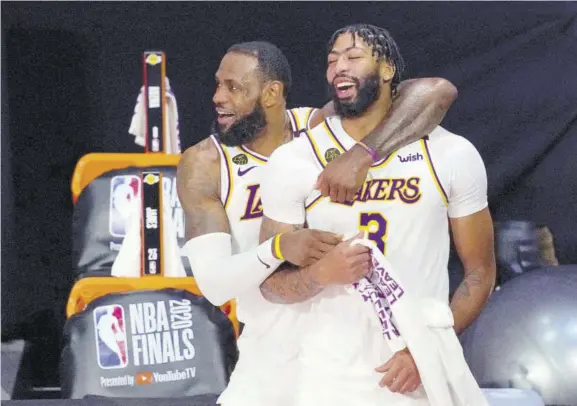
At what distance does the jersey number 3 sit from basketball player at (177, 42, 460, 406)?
0.34ft

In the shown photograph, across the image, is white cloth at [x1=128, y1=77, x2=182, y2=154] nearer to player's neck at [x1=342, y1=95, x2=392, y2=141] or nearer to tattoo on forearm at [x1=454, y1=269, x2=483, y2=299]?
player's neck at [x1=342, y1=95, x2=392, y2=141]

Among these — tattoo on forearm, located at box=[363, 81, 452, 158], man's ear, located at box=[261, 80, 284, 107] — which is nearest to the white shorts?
tattoo on forearm, located at box=[363, 81, 452, 158]

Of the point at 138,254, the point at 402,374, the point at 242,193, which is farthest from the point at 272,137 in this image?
the point at 138,254

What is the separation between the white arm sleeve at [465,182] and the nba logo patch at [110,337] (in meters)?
1.68

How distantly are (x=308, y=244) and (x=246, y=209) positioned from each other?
0.46 metres

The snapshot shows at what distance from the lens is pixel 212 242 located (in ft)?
8.86

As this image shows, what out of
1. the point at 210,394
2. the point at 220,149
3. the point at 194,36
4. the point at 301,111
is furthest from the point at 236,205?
the point at 194,36

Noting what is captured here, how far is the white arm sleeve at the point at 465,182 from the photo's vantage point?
8.07ft

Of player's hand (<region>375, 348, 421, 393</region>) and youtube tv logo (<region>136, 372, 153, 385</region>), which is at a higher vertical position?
player's hand (<region>375, 348, 421, 393</region>)

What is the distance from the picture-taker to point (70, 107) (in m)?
4.83

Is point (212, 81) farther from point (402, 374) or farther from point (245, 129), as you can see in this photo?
Result: point (402, 374)

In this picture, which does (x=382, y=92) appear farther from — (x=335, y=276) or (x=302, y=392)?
(x=302, y=392)

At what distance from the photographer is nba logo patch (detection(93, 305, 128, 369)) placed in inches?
151

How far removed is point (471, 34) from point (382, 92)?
2.31 metres
